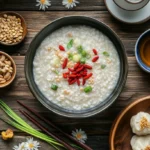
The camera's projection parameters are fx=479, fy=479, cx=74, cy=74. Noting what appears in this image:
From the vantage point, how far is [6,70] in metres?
2.90

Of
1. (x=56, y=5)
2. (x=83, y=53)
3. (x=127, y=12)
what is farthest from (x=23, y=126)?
(x=127, y=12)

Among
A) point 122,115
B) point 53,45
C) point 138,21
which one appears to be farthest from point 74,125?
point 138,21

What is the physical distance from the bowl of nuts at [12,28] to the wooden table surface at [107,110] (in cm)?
5

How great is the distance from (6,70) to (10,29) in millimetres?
261

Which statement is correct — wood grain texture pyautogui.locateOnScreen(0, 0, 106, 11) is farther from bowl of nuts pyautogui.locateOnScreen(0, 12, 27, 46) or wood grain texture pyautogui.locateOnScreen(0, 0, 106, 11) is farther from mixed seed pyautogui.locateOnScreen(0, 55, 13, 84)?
mixed seed pyautogui.locateOnScreen(0, 55, 13, 84)

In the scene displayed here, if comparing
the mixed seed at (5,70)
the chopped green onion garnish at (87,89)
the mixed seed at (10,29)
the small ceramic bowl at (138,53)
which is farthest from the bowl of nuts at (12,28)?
A: the small ceramic bowl at (138,53)

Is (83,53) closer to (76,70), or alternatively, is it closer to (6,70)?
(76,70)

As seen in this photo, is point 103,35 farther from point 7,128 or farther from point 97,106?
point 7,128

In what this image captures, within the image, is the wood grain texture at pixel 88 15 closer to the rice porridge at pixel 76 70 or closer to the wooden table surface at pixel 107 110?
the wooden table surface at pixel 107 110

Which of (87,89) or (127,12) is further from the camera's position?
(127,12)

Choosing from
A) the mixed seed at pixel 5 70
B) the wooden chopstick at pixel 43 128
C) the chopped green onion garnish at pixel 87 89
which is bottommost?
the wooden chopstick at pixel 43 128

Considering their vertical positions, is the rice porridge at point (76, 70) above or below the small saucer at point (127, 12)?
below

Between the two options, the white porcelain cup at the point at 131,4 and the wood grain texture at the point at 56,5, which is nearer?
the white porcelain cup at the point at 131,4

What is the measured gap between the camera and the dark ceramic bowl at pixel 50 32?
110 inches
